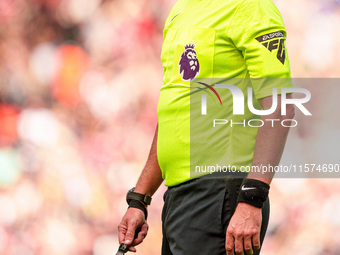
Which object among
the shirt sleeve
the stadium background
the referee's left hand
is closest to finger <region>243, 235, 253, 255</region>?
the referee's left hand

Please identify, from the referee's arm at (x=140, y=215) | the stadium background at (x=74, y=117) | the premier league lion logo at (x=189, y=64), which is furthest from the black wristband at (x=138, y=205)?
the stadium background at (x=74, y=117)

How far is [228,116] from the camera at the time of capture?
5.30ft

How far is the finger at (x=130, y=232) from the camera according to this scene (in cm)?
186

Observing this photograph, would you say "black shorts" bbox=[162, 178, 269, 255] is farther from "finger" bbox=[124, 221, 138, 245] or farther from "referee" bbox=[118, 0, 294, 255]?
"finger" bbox=[124, 221, 138, 245]

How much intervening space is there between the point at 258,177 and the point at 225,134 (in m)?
0.17

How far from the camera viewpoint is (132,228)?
1871 millimetres

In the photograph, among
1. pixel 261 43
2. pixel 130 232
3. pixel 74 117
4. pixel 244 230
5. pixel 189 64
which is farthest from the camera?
pixel 74 117

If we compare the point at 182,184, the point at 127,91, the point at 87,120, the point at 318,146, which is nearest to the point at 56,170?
the point at 87,120

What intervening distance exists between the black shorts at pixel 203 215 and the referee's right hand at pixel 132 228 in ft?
0.85

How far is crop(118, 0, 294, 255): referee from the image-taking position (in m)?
1.48

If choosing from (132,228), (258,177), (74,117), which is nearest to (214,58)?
(258,177)

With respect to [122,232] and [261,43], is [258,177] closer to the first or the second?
[261,43]

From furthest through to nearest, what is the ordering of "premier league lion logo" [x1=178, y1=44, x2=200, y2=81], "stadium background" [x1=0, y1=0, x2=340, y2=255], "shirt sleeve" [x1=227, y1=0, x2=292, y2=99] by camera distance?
"stadium background" [x1=0, y1=0, x2=340, y2=255] → "premier league lion logo" [x1=178, y1=44, x2=200, y2=81] → "shirt sleeve" [x1=227, y1=0, x2=292, y2=99]

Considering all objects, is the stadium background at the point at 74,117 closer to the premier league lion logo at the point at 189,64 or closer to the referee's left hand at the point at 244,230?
the premier league lion logo at the point at 189,64
